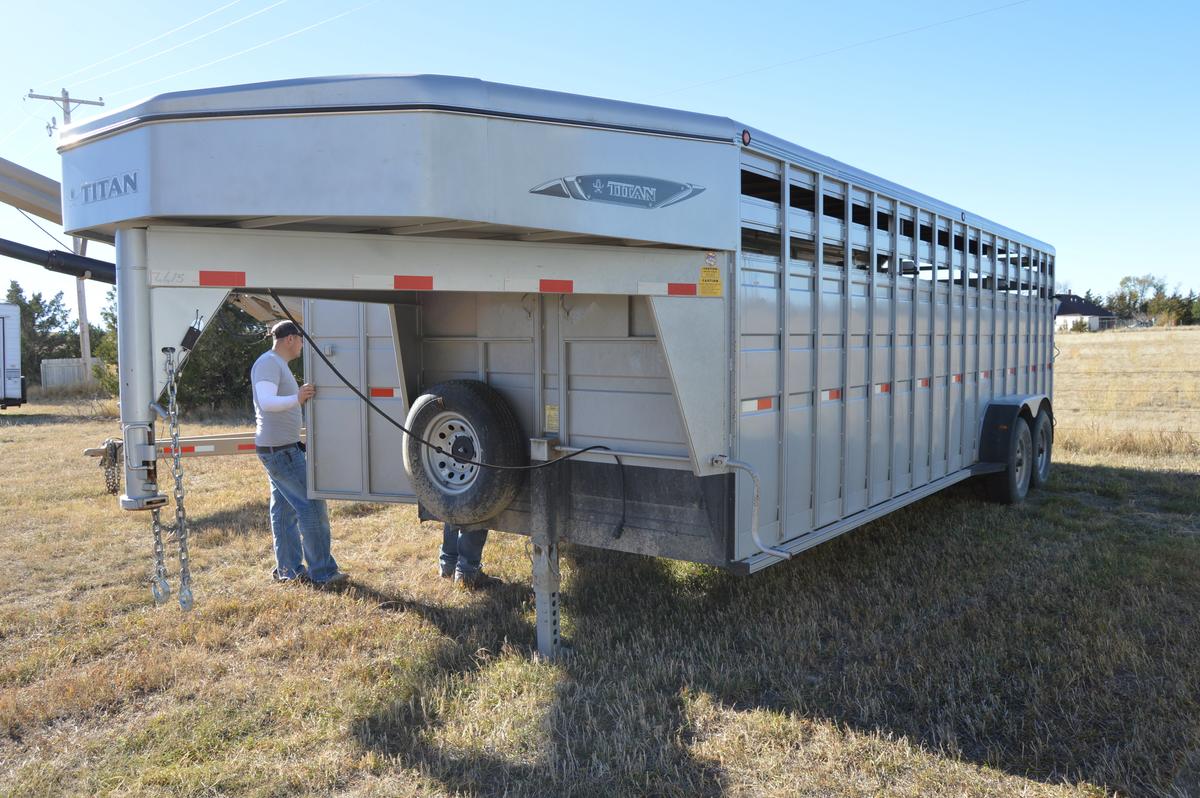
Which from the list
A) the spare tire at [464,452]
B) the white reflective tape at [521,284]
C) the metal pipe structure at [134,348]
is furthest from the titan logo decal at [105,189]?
the spare tire at [464,452]

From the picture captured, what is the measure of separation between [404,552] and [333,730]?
313cm

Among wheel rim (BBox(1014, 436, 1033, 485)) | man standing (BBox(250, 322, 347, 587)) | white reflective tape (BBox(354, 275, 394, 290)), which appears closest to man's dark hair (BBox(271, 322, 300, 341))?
man standing (BBox(250, 322, 347, 587))

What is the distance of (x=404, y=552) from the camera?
7.05 m

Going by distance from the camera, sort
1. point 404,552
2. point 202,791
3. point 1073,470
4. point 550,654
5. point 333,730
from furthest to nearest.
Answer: point 1073,470
point 404,552
point 550,654
point 333,730
point 202,791

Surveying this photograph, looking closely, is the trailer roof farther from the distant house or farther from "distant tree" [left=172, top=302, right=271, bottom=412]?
the distant house

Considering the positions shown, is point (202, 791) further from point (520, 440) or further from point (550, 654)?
point (520, 440)

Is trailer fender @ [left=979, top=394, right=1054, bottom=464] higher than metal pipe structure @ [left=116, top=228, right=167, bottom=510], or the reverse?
metal pipe structure @ [left=116, top=228, right=167, bottom=510]

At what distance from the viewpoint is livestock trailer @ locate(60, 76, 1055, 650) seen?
3400mm

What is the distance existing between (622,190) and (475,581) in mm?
3231

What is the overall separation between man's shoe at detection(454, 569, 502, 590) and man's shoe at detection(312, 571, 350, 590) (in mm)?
783

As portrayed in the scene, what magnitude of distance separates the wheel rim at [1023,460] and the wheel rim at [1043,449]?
46 centimetres

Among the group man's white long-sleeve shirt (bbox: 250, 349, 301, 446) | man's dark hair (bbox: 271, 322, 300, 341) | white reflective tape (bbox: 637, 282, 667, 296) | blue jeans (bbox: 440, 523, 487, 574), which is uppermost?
white reflective tape (bbox: 637, 282, 667, 296)

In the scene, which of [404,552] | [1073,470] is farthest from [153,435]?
[1073,470]

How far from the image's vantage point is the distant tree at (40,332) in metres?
31.2
